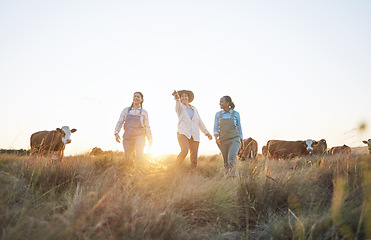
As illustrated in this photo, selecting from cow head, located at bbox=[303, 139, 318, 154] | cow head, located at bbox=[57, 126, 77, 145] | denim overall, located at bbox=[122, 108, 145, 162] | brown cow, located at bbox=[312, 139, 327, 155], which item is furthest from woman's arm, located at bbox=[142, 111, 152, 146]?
brown cow, located at bbox=[312, 139, 327, 155]

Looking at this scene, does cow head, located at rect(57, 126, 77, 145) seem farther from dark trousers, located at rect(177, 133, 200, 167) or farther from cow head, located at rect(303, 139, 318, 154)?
cow head, located at rect(303, 139, 318, 154)

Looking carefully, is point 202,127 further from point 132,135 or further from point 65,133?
point 65,133

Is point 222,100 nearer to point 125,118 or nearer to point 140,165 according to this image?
point 125,118

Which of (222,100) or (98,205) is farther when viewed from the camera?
(222,100)

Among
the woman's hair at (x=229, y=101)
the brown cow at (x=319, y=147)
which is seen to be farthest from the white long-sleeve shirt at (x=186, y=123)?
the brown cow at (x=319, y=147)

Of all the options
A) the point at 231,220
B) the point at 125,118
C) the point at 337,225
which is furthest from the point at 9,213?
the point at 125,118

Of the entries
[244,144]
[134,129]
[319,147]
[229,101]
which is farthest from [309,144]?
[134,129]

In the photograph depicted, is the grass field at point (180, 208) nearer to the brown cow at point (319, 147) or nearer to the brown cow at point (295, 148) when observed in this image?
the brown cow at point (295, 148)

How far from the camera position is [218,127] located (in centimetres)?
770

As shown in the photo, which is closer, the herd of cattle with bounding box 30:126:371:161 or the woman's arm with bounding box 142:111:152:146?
the woman's arm with bounding box 142:111:152:146

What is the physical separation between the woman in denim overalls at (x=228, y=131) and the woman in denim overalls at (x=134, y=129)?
6.21 ft

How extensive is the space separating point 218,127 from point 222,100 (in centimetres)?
75

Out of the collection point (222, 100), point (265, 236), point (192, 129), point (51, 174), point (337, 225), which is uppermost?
point (222, 100)

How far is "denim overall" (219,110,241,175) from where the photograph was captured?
7.24 meters
